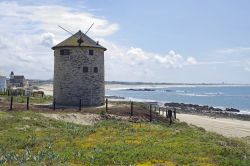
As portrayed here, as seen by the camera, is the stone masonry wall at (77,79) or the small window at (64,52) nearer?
the stone masonry wall at (77,79)

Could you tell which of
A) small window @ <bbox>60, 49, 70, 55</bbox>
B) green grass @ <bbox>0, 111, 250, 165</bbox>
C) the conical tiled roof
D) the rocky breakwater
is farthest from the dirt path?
green grass @ <bbox>0, 111, 250, 165</bbox>

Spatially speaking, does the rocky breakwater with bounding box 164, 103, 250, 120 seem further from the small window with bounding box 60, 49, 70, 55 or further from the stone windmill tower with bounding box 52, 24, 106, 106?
the small window with bounding box 60, 49, 70, 55

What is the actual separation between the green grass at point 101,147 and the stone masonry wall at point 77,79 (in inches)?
512

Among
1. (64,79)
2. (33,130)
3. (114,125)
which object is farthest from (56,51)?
(33,130)

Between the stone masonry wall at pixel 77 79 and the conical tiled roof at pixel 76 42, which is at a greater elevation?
the conical tiled roof at pixel 76 42

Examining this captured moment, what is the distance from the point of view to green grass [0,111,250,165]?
16641 millimetres

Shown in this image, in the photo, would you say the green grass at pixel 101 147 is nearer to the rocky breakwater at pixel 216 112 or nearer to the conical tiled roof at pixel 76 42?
the conical tiled roof at pixel 76 42

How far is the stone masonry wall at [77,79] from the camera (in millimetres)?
40344

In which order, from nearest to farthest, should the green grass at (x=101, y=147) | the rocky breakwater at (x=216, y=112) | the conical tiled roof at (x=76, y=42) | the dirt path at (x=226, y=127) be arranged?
the green grass at (x=101, y=147)
the conical tiled roof at (x=76, y=42)
the dirt path at (x=226, y=127)
the rocky breakwater at (x=216, y=112)

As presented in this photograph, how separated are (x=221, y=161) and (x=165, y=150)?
2.66 meters

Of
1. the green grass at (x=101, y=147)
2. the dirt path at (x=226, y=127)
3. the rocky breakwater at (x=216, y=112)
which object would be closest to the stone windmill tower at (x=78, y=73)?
the green grass at (x=101, y=147)

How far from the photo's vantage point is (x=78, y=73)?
40.4 metres

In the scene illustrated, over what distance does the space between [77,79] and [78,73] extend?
58cm

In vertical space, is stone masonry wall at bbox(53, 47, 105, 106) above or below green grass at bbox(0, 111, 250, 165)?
above
